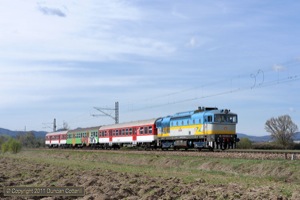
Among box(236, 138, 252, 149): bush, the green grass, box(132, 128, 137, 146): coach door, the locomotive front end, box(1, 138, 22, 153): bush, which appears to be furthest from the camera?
box(1, 138, 22, 153): bush

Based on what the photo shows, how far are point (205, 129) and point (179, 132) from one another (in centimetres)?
568

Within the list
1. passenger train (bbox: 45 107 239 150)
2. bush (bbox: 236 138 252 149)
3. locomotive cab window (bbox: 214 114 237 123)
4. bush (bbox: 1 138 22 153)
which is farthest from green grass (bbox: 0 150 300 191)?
bush (bbox: 1 138 22 153)

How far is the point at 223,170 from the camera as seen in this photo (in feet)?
86.4

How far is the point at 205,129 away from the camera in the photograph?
41.7 metres

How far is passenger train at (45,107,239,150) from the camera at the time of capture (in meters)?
41.4

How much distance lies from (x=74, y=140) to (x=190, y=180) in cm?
6735

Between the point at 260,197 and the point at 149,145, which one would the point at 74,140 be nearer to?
the point at 149,145

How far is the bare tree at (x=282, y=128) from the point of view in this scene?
292 ft

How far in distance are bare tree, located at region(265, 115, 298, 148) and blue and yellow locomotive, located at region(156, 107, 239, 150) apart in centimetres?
4400

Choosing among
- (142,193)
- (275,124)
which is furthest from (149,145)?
(275,124)

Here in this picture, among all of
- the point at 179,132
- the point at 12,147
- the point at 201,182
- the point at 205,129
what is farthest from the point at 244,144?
the point at 201,182

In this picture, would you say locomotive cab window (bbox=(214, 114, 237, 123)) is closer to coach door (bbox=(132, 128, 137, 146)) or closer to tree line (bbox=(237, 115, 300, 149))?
coach door (bbox=(132, 128, 137, 146))

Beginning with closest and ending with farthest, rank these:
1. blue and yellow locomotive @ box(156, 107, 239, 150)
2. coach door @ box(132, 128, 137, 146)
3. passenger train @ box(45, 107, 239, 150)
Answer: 1. blue and yellow locomotive @ box(156, 107, 239, 150)
2. passenger train @ box(45, 107, 239, 150)
3. coach door @ box(132, 128, 137, 146)

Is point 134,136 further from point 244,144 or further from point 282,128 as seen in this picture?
point 282,128
